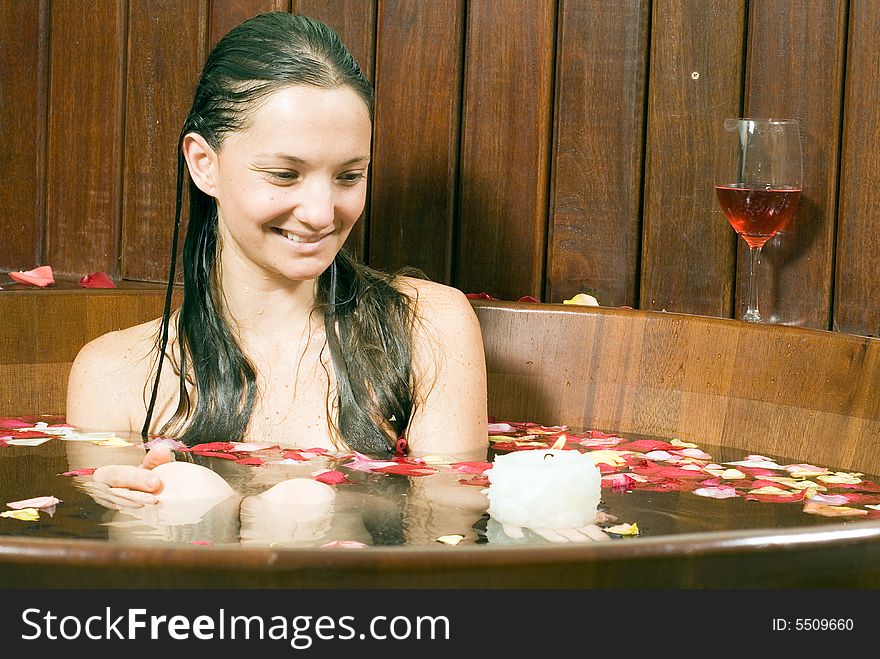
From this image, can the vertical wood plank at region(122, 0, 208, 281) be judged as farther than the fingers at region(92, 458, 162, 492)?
Yes

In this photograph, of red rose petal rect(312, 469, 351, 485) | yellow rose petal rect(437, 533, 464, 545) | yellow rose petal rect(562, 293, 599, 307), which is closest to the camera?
yellow rose petal rect(437, 533, 464, 545)

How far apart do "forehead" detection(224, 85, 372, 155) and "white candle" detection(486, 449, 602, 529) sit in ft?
1.87

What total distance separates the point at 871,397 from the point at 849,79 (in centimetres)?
61

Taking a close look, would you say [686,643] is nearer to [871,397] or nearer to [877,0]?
[871,397]

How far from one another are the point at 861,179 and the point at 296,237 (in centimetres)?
104

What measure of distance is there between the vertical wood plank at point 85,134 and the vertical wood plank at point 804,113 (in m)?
1.31

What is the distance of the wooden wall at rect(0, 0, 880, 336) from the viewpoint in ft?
7.17

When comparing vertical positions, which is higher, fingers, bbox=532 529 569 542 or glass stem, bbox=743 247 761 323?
glass stem, bbox=743 247 761 323

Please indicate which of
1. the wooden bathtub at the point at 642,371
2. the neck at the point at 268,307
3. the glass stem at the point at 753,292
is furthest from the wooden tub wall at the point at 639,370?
the neck at the point at 268,307

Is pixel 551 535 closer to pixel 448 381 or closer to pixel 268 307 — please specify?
pixel 448 381

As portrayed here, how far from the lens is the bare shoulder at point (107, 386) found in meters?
1.91

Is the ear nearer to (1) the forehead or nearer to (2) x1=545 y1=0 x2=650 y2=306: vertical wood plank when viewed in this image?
(1) the forehead

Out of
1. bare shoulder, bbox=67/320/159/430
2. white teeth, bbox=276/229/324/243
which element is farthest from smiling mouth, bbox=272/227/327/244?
bare shoulder, bbox=67/320/159/430

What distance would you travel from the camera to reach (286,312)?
1.91m
